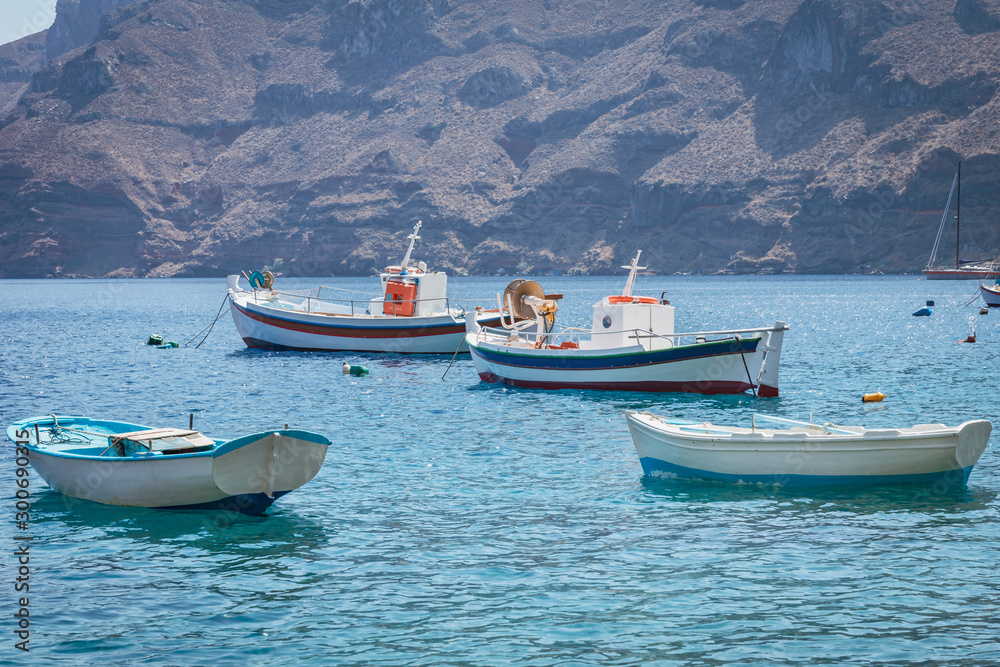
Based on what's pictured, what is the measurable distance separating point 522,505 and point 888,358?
107ft

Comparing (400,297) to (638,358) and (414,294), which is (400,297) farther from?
(638,358)

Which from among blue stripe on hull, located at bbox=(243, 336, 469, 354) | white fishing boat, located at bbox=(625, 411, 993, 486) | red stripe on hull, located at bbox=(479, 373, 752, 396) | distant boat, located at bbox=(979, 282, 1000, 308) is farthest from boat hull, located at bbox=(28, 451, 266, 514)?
distant boat, located at bbox=(979, 282, 1000, 308)

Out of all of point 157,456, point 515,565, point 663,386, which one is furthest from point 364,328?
point 515,565

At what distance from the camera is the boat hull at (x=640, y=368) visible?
98.2 feet

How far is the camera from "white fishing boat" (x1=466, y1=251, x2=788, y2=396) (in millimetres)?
29781

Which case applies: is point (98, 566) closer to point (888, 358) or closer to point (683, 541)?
point (683, 541)

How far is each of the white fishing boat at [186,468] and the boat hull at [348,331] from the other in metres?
27.2

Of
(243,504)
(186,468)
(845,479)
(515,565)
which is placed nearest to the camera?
(515,565)

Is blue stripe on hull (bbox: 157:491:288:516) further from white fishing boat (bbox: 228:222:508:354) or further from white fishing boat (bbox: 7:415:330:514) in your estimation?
Answer: white fishing boat (bbox: 228:222:508:354)

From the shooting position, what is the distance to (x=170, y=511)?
16.1 metres

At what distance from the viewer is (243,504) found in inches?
627

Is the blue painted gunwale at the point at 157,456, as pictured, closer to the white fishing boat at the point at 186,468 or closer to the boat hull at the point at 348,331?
the white fishing boat at the point at 186,468

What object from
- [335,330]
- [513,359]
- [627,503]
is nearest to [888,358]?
[513,359]

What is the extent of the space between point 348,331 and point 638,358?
66.6ft
